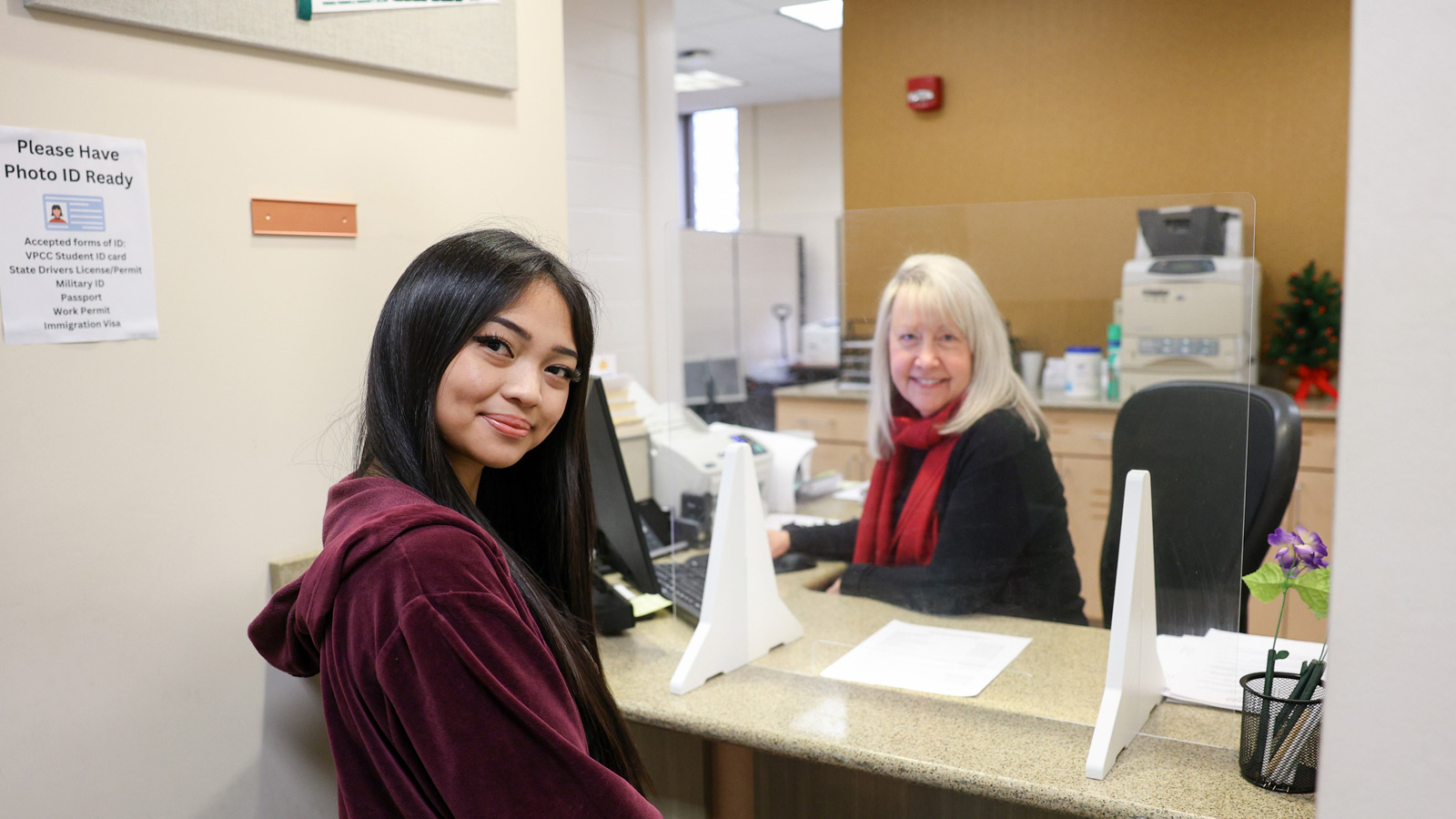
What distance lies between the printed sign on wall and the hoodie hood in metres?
0.48

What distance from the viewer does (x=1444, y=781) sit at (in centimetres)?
73

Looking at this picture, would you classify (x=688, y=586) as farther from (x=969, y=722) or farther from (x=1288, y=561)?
(x=1288, y=561)

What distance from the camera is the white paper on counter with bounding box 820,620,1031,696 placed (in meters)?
1.44

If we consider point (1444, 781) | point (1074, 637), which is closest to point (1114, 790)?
point (1074, 637)

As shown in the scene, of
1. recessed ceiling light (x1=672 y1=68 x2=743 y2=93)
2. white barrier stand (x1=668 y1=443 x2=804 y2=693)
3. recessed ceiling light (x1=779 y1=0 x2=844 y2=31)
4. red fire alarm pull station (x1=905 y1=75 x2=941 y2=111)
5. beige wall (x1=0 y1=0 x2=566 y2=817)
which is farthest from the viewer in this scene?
recessed ceiling light (x1=672 y1=68 x2=743 y2=93)

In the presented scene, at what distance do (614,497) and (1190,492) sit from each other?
92cm

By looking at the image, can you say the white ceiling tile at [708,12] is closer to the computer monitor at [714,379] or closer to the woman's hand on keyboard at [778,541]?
the computer monitor at [714,379]

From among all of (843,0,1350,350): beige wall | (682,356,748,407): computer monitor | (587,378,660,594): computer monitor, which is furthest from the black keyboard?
(843,0,1350,350): beige wall

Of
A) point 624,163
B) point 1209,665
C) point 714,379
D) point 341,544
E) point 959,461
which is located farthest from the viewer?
point 624,163

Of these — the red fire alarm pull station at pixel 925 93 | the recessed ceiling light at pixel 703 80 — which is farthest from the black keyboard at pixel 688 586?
the recessed ceiling light at pixel 703 80

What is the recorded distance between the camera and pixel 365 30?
157 centimetres

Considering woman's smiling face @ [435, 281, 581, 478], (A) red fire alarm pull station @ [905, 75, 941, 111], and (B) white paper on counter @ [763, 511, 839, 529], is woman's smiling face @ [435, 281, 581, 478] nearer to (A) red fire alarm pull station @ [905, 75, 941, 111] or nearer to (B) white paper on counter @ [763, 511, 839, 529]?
(B) white paper on counter @ [763, 511, 839, 529]

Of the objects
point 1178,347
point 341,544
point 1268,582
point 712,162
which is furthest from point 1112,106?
point 712,162

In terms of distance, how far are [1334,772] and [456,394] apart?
847 mm
